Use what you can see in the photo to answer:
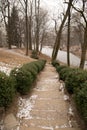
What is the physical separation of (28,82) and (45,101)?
41.3 inches

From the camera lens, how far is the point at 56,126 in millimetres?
4797

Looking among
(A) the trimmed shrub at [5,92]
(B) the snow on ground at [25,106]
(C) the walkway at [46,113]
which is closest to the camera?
(C) the walkway at [46,113]

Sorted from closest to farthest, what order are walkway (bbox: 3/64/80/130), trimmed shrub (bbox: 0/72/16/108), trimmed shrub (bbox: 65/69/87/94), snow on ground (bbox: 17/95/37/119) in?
walkway (bbox: 3/64/80/130), trimmed shrub (bbox: 0/72/16/108), snow on ground (bbox: 17/95/37/119), trimmed shrub (bbox: 65/69/87/94)

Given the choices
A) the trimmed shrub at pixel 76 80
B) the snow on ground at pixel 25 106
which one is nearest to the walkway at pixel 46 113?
the snow on ground at pixel 25 106

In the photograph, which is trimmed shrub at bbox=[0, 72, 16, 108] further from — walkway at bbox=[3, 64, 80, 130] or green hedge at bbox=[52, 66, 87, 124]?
green hedge at bbox=[52, 66, 87, 124]

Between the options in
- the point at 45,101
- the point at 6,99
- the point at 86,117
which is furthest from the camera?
the point at 45,101

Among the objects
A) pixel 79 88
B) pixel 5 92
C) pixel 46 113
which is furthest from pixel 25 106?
pixel 79 88

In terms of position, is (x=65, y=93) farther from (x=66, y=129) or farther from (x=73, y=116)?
(x=66, y=129)

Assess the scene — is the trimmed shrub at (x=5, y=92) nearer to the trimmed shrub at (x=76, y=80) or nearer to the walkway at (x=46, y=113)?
the walkway at (x=46, y=113)

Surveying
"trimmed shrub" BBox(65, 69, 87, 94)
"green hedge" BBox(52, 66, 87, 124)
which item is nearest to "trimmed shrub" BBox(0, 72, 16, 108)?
"green hedge" BBox(52, 66, 87, 124)

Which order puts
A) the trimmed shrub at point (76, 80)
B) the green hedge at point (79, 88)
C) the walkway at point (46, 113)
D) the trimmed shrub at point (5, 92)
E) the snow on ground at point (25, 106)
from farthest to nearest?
the trimmed shrub at point (76, 80) → the snow on ground at point (25, 106) → the trimmed shrub at point (5, 92) → the walkway at point (46, 113) → the green hedge at point (79, 88)

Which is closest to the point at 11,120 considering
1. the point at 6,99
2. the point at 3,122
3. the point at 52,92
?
the point at 3,122

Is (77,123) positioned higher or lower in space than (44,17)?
lower

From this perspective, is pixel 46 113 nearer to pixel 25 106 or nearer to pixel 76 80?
pixel 25 106
